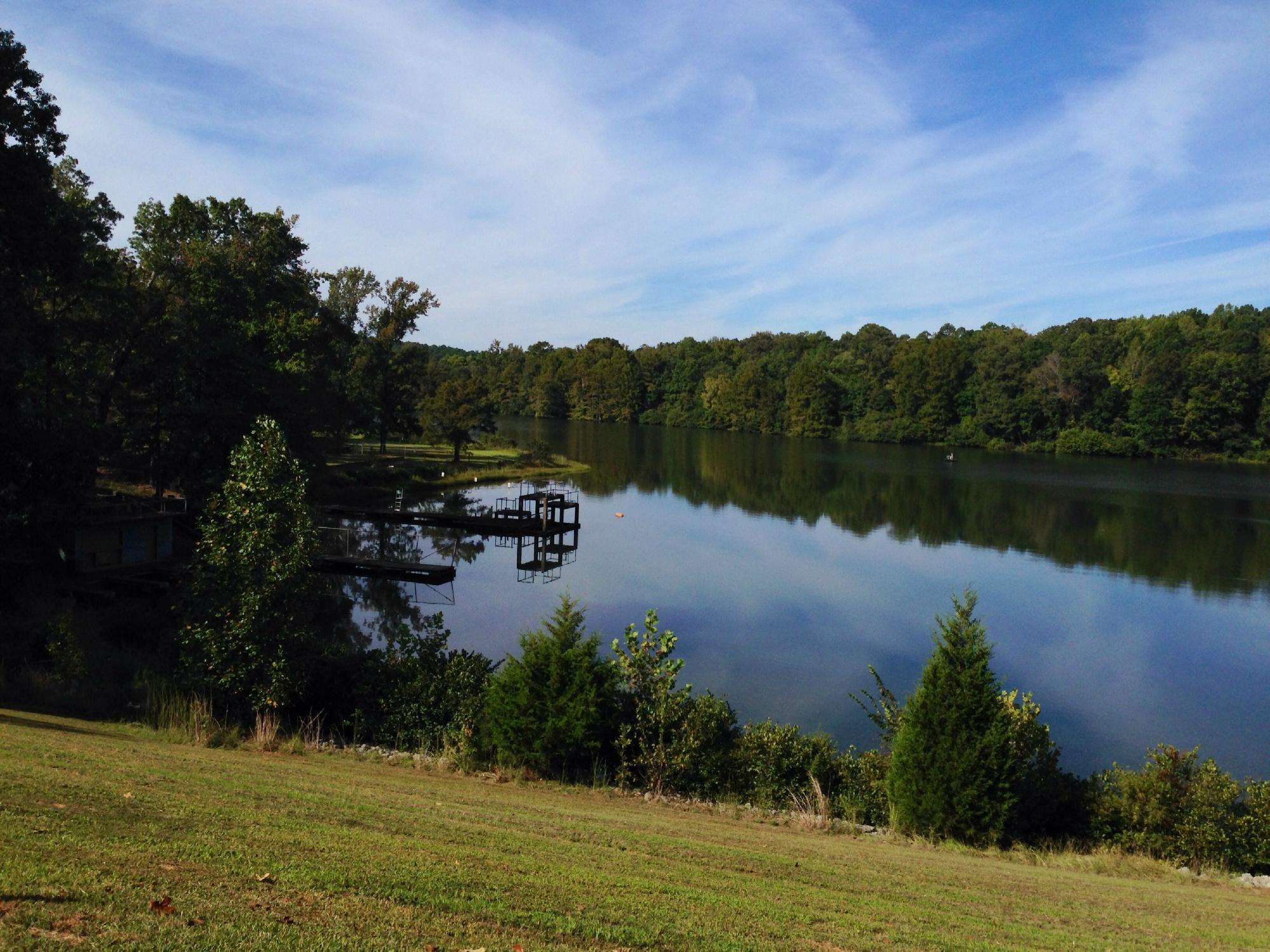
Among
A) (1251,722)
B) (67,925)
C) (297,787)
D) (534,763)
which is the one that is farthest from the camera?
(1251,722)

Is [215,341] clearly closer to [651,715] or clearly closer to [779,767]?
[651,715]

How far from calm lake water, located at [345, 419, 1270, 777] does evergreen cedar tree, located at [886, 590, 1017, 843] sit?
4839 mm

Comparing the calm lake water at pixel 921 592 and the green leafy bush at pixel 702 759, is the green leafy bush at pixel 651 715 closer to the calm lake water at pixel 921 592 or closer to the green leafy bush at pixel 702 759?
the green leafy bush at pixel 702 759

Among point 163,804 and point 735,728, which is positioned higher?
point 163,804

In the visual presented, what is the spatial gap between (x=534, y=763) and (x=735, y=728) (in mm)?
3328

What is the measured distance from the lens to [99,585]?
73.7ft

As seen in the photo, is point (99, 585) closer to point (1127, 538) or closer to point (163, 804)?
point (163, 804)

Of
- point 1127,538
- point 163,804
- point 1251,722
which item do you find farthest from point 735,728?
point 1127,538

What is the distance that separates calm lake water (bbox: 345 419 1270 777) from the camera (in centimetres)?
1862

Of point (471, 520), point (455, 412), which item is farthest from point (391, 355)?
point (471, 520)

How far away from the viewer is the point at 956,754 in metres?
10.8

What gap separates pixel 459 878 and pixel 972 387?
338 ft

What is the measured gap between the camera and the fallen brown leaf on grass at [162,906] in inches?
185

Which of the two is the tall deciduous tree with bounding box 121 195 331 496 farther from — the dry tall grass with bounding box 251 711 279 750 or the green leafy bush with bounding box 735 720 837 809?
the green leafy bush with bounding box 735 720 837 809
